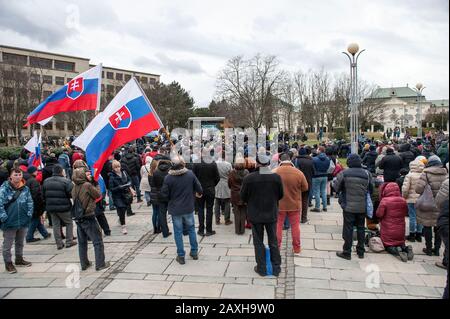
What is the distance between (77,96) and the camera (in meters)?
8.12

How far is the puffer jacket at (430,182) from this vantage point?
6.38 meters

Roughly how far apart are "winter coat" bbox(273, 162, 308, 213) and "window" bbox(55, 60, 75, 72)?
239 ft

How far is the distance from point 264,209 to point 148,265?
2.30m

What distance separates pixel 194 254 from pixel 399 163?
6.29 m

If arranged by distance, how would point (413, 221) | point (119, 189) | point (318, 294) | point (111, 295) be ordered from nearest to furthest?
point (318, 294), point (111, 295), point (413, 221), point (119, 189)

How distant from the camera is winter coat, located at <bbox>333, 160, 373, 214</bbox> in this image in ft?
20.6

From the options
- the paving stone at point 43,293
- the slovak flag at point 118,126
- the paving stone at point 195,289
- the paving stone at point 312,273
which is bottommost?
the paving stone at point 43,293

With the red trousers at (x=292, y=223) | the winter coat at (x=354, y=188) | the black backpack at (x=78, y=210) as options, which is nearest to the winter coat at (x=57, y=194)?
the black backpack at (x=78, y=210)

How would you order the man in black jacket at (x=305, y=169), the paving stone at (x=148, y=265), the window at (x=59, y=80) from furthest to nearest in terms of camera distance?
the window at (x=59, y=80), the man in black jacket at (x=305, y=169), the paving stone at (x=148, y=265)

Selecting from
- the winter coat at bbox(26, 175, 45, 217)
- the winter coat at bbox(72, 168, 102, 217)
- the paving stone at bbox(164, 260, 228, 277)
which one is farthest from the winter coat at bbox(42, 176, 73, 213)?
the paving stone at bbox(164, 260, 228, 277)

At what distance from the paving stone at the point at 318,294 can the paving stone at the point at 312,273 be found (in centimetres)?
47

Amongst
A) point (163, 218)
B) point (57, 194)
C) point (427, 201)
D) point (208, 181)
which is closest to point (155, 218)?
point (163, 218)

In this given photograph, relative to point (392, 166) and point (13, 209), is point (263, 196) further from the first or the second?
point (392, 166)

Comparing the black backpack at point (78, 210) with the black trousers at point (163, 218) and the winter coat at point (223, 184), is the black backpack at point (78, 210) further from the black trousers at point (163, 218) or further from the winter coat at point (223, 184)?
the winter coat at point (223, 184)
